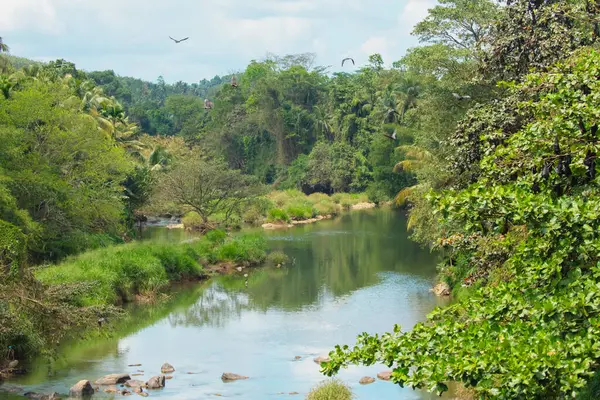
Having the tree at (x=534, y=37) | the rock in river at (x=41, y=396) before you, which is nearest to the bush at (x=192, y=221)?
the rock in river at (x=41, y=396)

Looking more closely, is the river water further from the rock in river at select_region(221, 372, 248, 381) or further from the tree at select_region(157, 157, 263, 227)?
the tree at select_region(157, 157, 263, 227)

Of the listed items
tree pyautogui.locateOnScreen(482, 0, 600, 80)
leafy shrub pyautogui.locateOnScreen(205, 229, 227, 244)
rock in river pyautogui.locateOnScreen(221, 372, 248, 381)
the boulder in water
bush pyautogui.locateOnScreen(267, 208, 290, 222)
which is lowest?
rock in river pyautogui.locateOnScreen(221, 372, 248, 381)

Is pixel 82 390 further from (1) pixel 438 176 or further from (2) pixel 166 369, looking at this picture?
(1) pixel 438 176

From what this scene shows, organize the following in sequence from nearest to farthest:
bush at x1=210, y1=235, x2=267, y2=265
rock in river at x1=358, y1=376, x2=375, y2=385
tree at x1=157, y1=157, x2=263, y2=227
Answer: rock in river at x1=358, y1=376, x2=375, y2=385 < bush at x1=210, y1=235, x2=267, y2=265 < tree at x1=157, y1=157, x2=263, y2=227

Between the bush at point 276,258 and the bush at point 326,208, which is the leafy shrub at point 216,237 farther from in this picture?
the bush at point 326,208

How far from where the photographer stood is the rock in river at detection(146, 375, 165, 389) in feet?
51.6

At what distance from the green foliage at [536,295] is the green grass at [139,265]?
13838mm

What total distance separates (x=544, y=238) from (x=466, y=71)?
16.1 m

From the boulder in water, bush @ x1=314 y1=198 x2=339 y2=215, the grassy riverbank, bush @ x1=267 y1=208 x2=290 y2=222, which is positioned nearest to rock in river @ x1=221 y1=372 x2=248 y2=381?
the boulder in water

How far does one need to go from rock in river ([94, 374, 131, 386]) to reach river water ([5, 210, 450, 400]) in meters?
0.59

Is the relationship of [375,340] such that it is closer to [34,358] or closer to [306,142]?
[34,358]

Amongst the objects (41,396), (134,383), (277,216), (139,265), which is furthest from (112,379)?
(277,216)

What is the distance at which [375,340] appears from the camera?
763 centimetres

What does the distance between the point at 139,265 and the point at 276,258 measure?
832cm
